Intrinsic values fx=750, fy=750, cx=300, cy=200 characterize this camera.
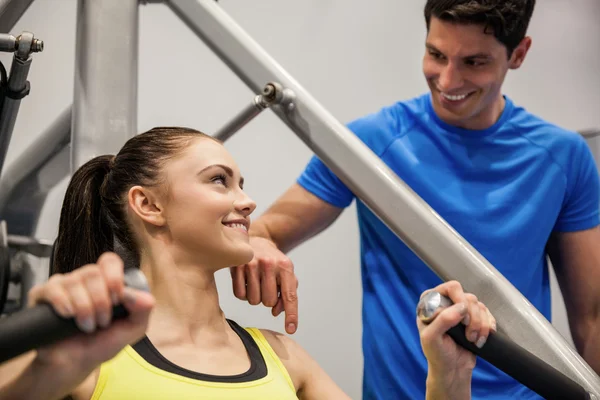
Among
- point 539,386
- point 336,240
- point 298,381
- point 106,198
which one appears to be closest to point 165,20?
point 336,240

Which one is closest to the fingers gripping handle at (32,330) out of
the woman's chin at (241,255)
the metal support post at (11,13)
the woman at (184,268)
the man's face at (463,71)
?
the woman at (184,268)

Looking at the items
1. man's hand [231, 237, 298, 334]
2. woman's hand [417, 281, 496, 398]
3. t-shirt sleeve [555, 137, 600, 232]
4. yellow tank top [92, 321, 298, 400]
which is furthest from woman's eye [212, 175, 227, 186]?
t-shirt sleeve [555, 137, 600, 232]

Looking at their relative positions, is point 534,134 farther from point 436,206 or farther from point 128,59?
point 128,59

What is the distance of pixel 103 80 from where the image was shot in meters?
0.92

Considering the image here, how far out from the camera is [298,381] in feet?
2.93

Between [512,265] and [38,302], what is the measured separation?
33.1 inches

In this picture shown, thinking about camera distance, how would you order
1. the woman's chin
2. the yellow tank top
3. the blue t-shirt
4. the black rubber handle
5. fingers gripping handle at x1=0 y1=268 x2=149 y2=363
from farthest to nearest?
the blue t-shirt
the woman's chin
the yellow tank top
the black rubber handle
fingers gripping handle at x1=0 y1=268 x2=149 y2=363

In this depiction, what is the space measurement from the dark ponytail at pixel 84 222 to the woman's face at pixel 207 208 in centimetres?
9

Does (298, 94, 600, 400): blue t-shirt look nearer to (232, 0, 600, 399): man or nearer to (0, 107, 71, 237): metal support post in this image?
(232, 0, 600, 399): man

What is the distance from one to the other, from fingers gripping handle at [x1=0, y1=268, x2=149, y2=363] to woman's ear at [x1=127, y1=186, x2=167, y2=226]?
0.42 meters

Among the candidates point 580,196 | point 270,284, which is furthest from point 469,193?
point 270,284

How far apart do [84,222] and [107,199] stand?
4 cm

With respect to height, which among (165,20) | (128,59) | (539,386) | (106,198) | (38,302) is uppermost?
(165,20)

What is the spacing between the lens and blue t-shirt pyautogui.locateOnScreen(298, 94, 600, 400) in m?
1.14
